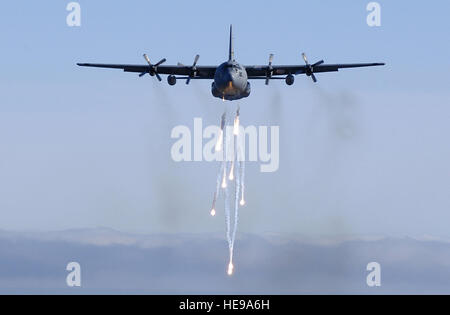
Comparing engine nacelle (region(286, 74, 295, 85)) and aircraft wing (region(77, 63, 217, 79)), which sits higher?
aircraft wing (region(77, 63, 217, 79))

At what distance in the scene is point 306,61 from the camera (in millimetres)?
87312

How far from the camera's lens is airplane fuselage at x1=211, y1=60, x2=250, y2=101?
79312mm

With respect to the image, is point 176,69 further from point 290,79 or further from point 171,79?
point 290,79

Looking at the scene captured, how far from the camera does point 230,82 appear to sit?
259ft

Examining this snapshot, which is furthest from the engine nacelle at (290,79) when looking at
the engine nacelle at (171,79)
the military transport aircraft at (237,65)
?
the engine nacelle at (171,79)

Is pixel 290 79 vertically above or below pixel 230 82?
above

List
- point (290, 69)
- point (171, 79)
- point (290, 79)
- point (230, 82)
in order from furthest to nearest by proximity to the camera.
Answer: point (290, 69), point (290, 79), point (171, 79), point (230, 82)

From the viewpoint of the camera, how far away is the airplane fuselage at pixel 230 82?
260 ft

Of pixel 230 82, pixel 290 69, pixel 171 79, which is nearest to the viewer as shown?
pixel 230 82

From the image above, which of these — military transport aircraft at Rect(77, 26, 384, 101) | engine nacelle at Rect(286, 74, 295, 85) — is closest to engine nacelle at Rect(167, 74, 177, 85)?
military transport aircraft at Rect(77, 26, 384, 101)

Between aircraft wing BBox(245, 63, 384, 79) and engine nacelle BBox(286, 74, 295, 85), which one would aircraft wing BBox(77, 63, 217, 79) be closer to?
aircraft wing BBox(245, 63, 384, 79)

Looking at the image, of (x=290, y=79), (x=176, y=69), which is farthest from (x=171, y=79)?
(x=290, y=79)
